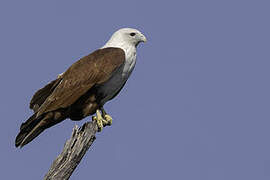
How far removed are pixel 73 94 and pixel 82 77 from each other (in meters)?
0.32

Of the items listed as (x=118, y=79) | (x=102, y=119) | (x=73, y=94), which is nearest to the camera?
(x=73, y=94)

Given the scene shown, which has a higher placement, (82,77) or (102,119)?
(82,77)

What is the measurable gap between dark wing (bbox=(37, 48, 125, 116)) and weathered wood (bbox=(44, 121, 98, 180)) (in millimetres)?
765

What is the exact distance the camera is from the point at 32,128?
794cm

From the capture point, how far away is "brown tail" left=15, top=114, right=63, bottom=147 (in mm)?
7828

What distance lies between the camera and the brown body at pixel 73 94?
7.94 meters

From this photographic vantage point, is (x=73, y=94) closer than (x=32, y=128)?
No

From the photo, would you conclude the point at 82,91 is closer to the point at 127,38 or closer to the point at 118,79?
the point at 118,79

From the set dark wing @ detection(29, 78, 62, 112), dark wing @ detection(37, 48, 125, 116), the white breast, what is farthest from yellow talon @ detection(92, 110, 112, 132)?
dark wing @ detection(29, 78, 62, 112)

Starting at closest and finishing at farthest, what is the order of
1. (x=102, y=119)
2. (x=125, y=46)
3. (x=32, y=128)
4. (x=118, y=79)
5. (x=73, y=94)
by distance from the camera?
(x=32, y=128) → (x=73, y=94) → (x=102, y=119) → (x=118, y=79) → (x=125, y=46)

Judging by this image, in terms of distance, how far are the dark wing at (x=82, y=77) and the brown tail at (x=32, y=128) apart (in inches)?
5.7

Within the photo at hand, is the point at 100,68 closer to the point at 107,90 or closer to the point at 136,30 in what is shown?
the point at 107,90

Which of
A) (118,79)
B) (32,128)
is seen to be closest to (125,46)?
(118,79)

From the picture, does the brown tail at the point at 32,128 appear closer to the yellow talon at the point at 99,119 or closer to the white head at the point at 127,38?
the yellow talon at the point at 99,119
